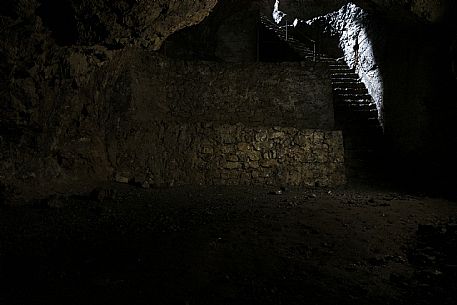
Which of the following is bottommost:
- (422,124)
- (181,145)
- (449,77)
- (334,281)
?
(334,281)

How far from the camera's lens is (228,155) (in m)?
7.20

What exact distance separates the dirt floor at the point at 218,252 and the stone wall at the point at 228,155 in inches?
51.2

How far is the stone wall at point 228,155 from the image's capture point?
21.9 ft

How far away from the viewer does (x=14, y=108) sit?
4914mm

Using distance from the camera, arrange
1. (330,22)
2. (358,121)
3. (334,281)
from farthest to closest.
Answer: (330,22)
(358,121)
(334,281)

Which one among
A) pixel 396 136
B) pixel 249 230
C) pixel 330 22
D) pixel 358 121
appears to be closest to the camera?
pixel 249 230

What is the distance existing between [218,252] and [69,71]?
3643mm

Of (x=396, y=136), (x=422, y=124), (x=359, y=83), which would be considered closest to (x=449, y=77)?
(x=422, y=124)

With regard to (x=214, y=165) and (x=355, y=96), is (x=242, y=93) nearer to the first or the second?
(x=214, y=165)

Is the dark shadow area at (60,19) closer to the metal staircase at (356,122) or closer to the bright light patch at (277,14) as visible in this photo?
the metal staircase at (356,122)

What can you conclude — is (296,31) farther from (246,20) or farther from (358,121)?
(358,121)

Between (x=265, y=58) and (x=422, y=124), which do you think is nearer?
(x=422, y=124)

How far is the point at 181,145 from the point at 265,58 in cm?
776

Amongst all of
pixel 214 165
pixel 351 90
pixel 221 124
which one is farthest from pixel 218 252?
pixel 351 90
